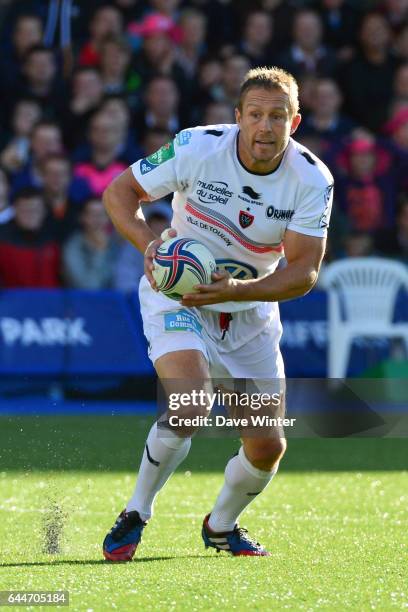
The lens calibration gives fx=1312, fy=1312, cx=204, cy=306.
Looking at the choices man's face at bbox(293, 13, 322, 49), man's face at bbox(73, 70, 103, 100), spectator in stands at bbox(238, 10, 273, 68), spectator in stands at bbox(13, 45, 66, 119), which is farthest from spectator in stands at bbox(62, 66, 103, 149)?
man's face at bbox(293, 13, 322, 49)

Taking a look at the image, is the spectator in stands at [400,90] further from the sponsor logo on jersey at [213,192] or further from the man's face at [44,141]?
the sponsor logo on jersey at [213,192]

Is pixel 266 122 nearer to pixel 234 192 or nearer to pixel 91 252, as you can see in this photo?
pixel 234 192

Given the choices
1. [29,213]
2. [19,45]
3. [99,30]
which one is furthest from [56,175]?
[99,30]

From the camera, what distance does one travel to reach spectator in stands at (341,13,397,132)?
52.5ft

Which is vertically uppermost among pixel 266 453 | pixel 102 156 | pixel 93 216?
pixel 102 156

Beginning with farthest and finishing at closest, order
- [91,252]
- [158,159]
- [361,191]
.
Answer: [361,191] < [91,252] < [158,159]

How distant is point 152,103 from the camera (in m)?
14.8

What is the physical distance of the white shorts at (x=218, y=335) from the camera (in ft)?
21.6

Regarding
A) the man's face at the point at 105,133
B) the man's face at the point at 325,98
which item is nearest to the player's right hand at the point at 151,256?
the man's face at the point at 105,133

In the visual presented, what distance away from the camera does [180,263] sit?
20.1ft

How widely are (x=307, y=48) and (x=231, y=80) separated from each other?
1233mm

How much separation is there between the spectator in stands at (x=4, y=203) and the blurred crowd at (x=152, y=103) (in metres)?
0.02

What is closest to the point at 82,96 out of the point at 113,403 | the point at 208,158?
the point at 113,403

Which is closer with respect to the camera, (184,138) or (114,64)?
(184,138)
